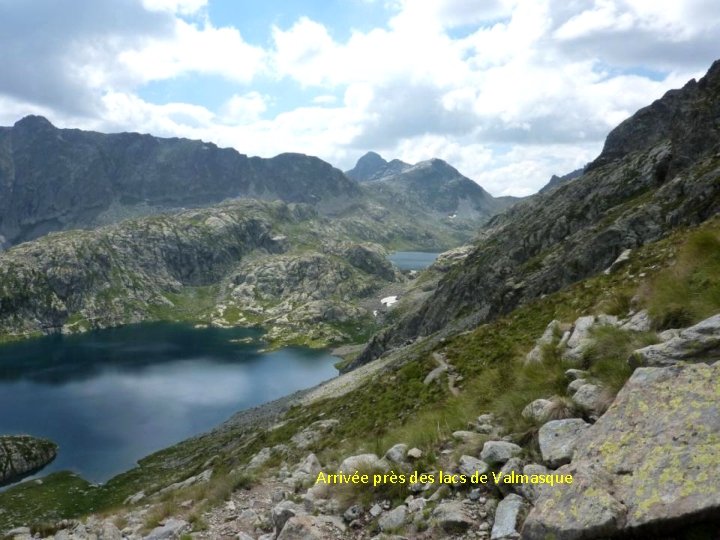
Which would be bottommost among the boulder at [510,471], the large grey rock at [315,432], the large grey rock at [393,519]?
the large grey rock at [315,432]

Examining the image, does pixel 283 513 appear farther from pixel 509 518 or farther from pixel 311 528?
pixel 509 518

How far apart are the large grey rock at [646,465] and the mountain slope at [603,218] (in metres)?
44.9

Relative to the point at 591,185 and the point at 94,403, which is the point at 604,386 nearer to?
the point at 591,185

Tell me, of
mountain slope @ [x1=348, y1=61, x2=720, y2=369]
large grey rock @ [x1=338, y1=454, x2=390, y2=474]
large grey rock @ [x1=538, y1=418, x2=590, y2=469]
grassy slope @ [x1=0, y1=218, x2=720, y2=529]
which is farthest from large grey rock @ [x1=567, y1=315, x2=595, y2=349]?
mountain slope @ [x1=348, y1=61, x2=720, y2=369]

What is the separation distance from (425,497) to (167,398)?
144056mm

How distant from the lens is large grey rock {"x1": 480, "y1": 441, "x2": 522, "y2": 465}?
1012 centimetres

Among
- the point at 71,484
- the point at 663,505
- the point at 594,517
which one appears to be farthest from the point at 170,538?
the point at 71,484

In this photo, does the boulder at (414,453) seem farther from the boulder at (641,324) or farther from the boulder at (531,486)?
the boulder at (641,324)

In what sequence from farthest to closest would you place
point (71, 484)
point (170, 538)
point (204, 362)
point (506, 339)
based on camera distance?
1. point (204, 362)
2. point (71, 484)
3. point (506, 339)
4. point (170, 538)

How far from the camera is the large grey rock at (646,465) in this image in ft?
20.9

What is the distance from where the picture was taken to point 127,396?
140 m

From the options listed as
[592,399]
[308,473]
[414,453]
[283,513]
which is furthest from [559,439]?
[308,473]

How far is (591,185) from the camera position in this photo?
104812mm

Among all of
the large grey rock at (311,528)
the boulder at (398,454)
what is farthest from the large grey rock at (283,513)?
the boulder at (398,454)
